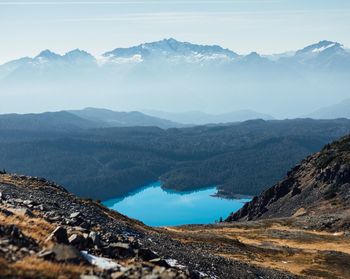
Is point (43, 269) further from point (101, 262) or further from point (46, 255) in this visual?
point (101, 262)

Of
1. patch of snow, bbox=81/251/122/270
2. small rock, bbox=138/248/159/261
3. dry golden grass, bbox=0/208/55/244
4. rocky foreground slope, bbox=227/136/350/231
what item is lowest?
rocky foreground slope, bbox=227/136/350/231

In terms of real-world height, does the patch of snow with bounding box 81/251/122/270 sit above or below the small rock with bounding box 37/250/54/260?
below

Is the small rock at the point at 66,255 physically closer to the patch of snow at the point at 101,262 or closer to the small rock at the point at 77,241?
the patch of snow at the point at 101,262

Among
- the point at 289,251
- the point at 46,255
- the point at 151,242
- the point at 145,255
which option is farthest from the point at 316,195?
the point at 46,255

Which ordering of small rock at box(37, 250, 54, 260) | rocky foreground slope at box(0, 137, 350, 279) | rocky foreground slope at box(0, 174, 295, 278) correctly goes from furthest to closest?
rocky foreground slope at box(0, 137, 350, 279) → small rock at box(37, 250, 54, 260) → rocky foreground slope at box(0, 174, 295, 278)

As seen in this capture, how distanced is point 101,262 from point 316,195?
106580 mm

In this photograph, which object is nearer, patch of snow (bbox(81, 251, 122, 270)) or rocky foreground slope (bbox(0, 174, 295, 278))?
rocky foreground slope (bbox(0, 174, 295, 278))

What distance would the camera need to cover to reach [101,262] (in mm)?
20641

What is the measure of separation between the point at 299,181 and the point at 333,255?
84.4 meters

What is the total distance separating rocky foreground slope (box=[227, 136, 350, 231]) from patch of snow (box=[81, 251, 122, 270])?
70.0 m

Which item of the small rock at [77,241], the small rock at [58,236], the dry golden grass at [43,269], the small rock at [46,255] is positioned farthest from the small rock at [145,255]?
the small rock at [46,255]

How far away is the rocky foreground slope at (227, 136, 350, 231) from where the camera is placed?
96750 millimetres

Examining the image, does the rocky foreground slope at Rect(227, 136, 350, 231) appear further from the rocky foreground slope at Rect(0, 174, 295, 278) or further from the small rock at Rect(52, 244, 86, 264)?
the small rock at Rect(52, 244, 86, 264)

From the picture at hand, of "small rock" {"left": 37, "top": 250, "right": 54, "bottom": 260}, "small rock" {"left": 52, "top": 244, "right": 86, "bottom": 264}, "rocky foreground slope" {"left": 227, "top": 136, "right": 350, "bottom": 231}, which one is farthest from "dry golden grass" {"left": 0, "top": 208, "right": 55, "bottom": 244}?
"rocky foreground slope" {"left": 227, "top": 136, "right": 350, "bottom": 231}
